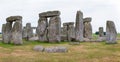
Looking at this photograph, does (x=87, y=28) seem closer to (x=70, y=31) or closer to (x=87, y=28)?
(x=87, y=28)

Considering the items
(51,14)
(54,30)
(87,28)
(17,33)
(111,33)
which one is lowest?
(111,33)

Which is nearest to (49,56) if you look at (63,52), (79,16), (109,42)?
(63,52)

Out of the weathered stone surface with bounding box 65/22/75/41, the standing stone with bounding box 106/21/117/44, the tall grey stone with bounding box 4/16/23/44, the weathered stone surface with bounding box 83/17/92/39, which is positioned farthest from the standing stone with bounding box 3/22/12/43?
the weathered stone surface with bounding box 83/17/92/39

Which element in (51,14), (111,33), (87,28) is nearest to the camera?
(111,33)

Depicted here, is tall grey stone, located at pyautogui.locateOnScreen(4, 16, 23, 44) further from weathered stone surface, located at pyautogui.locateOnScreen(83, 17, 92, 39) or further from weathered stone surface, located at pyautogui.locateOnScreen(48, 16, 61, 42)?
weathered stone surface, located at pyautogui.locateOnScreen(83, 17, 92, 39)

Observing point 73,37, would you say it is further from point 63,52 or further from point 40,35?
point 63,52

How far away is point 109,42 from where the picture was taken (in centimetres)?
3278

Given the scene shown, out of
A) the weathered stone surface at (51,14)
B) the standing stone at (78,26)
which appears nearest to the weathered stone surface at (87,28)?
the standing stone at (78,26)

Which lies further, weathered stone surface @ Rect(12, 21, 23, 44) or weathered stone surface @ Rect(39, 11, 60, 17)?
weathered stone surface @ Rect(39, 11, 60, 17)

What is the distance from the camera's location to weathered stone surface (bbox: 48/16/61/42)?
123ft

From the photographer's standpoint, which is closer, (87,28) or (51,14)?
(51,14)

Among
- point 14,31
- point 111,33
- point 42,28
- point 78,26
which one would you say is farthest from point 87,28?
point 14,31

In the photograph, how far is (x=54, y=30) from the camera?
124ft

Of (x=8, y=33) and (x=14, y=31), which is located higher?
(x=14, y=31)
